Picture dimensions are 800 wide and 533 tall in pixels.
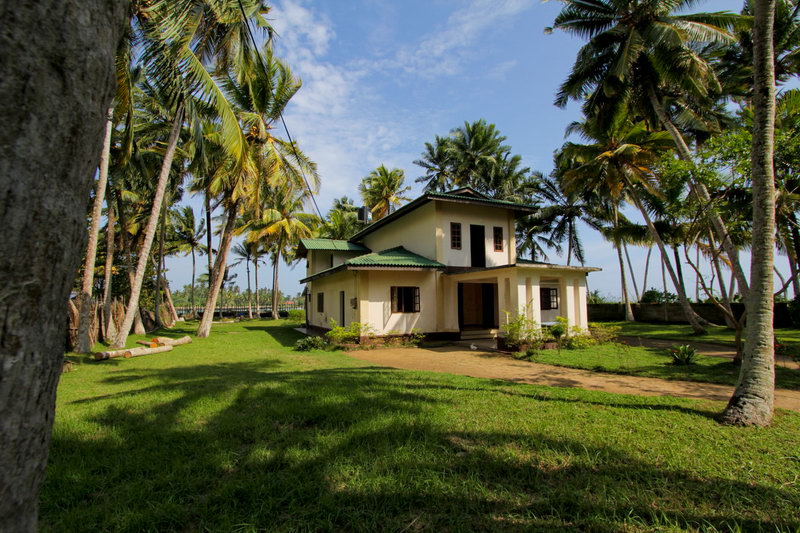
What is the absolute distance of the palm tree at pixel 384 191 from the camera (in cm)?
3050

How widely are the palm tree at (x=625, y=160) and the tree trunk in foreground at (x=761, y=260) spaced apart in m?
11.6

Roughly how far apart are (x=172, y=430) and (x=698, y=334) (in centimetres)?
1911

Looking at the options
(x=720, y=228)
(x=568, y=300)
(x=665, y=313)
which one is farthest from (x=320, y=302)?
(x=665, y=313)

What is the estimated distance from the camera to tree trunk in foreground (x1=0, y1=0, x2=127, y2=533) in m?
1.08

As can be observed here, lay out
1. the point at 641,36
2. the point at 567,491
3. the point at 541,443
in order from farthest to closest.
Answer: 1. the point at 641,36
2. the point at 541,443
3. the point at 567,491

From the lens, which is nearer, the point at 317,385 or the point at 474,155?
the point at 317,385

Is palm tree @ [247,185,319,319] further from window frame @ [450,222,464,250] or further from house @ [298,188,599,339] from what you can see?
window frame @ [450,222,464,250]

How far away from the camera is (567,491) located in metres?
3.01

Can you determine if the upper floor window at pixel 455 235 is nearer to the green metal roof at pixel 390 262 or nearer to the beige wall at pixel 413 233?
the beige wall at pixel 413 233

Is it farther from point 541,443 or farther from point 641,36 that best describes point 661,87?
point 541,443

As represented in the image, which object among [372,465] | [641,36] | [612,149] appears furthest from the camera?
[612,149]

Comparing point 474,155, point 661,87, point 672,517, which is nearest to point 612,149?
point 661,87

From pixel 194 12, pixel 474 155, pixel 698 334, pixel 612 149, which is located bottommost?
pixel 698 334

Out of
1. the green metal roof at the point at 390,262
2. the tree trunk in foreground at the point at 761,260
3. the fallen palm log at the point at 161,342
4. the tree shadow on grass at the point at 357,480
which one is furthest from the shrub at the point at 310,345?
the tree trunk in foreground at the point at 761,260
